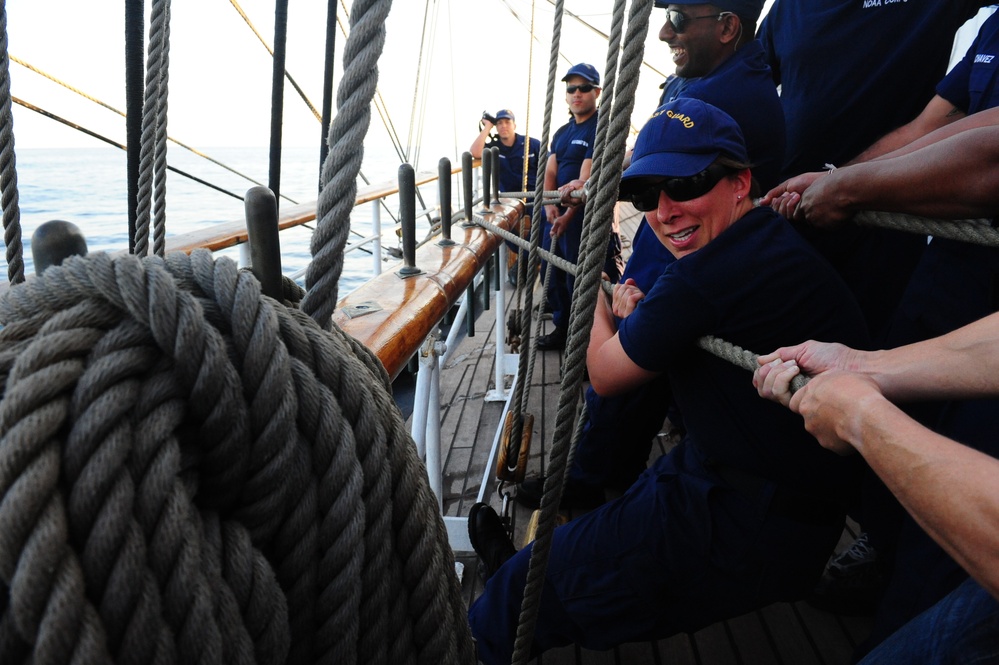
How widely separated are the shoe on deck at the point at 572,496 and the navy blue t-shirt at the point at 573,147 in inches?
76.0

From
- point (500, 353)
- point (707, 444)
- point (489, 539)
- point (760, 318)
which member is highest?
point (760, 318)

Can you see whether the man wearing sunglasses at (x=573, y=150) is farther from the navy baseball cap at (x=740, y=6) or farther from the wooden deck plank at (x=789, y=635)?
the wooden deck plank at (x=789, y=635)

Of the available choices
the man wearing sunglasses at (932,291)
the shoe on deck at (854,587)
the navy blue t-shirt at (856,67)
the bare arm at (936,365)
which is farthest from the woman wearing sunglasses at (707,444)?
the shoe on deck at (854,587)

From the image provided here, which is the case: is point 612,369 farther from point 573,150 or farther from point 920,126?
point 573,150

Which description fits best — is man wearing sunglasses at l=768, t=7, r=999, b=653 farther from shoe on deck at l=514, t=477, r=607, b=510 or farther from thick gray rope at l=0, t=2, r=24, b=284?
thick gray rope at l=0, t=2, r=24, b=284

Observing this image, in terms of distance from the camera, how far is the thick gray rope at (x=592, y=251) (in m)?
0.61

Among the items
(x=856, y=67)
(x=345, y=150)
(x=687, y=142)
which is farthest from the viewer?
(x=856, y=67)

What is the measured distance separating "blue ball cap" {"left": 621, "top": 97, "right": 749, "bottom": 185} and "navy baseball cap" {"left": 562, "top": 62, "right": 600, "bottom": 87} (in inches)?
101

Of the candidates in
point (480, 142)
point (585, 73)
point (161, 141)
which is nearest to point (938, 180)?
point (161, 141)

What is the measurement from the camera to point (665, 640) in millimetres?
1556

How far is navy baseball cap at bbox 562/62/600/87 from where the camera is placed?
3549mm

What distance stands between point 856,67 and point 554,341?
246 centimetres

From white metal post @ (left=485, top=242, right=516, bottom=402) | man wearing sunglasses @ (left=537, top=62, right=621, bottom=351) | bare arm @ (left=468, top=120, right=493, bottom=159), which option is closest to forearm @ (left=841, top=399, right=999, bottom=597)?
white metal post @ (left=485, top=242, right=516, bottom=402)

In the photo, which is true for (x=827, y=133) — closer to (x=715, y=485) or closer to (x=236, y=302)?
(x=715, y=485)
